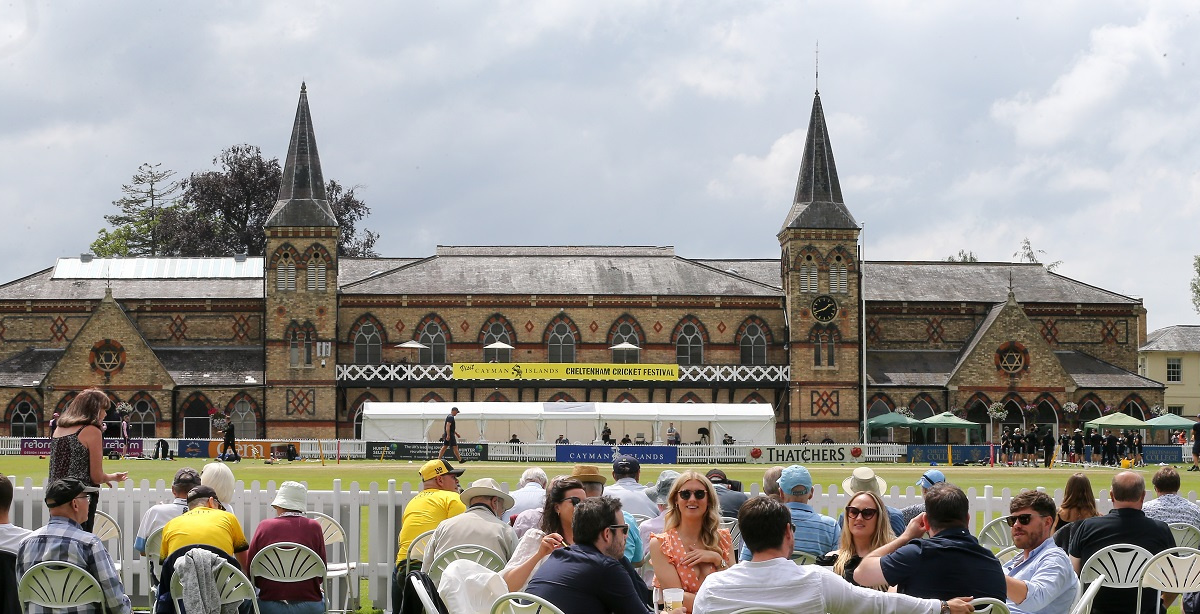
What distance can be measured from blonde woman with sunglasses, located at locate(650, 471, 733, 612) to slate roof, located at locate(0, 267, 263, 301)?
4579 cm

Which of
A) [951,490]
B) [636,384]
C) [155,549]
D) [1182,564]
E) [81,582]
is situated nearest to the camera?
[951,490]

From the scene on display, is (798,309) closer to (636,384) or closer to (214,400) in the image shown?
(636,384)

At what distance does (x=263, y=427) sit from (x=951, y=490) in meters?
45.1

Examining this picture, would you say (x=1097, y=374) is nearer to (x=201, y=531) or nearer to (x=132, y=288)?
(x=132, y=288)

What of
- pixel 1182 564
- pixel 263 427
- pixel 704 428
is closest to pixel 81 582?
pixel 1182 564

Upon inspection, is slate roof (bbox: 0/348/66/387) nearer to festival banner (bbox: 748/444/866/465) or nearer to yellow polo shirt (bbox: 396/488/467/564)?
festival banner (bbox: 748/444/866/465)

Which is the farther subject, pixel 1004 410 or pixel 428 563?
pixel 1004 410

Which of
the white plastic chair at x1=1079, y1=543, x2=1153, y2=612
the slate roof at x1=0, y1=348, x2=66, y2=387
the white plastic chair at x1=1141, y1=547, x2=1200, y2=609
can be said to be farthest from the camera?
the slate roof at x1=0, y1=348, x2=66, y2=387

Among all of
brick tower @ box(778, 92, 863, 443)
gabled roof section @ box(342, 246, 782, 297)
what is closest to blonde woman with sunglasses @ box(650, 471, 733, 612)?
brick tower @ box(778, 92, 863, 443)

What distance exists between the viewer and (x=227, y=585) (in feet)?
26.7

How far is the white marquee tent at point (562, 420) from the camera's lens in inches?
1779

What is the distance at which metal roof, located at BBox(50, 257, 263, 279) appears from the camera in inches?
2120

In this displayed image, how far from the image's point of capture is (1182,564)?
873 centimetres

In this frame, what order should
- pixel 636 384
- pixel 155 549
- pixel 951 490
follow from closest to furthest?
pixel 951 490, pixel 155 549, pixel 636 384
